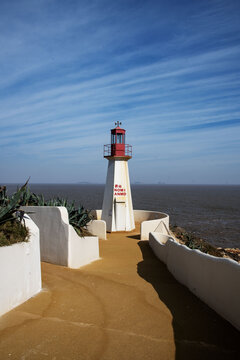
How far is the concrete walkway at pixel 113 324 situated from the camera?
12.7ft

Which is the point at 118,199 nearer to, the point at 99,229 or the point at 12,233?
the point at 99,229

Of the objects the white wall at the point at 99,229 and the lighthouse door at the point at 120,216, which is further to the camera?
the lighthouse door at the point at 120,216

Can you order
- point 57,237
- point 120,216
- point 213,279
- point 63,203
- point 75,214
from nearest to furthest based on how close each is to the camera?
point 213,279 → point 57,237 → point 75,214 → point 63,203 → point 120,216

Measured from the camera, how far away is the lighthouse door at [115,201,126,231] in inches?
719

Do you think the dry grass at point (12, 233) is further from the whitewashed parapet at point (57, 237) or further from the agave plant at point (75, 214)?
the agave plant at point (75, 214)

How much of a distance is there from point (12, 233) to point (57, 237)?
283 centimetres

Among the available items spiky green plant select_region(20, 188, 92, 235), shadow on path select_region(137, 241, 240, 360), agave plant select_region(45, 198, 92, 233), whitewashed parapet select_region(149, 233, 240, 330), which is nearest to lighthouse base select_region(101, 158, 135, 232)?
agave plant select_region(45, 198, 92, 233)

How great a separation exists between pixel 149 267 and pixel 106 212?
989 cm

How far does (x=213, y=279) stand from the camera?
529 cm

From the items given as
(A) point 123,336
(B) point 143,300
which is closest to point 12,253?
(A) point 123,336

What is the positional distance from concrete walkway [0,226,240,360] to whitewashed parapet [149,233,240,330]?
163mm

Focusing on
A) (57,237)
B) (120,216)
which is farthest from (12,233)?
(120,216)

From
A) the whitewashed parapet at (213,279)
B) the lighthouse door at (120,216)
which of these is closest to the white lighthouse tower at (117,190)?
the lighthouse door at (120,216)

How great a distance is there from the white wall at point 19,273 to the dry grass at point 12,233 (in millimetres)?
102
